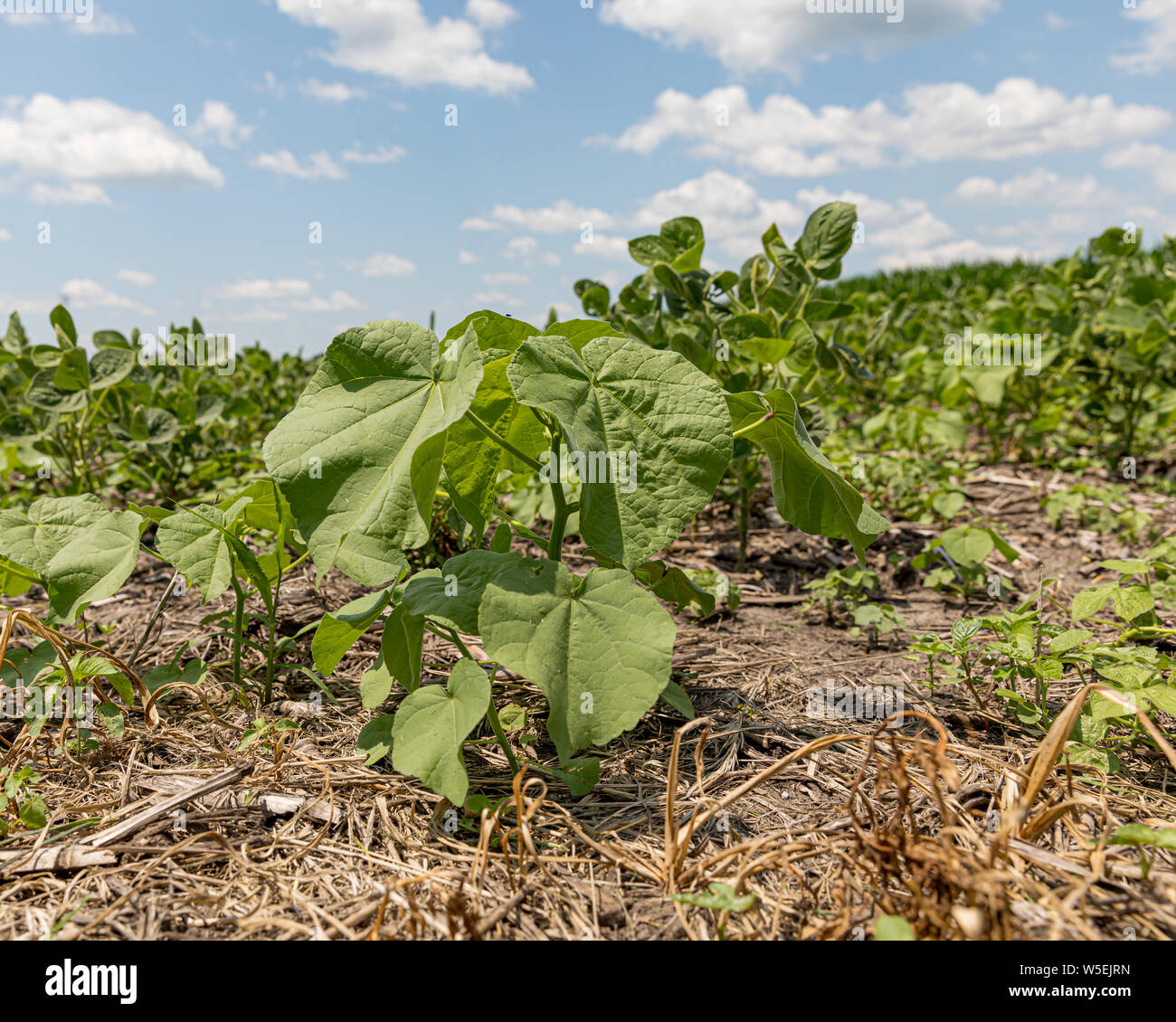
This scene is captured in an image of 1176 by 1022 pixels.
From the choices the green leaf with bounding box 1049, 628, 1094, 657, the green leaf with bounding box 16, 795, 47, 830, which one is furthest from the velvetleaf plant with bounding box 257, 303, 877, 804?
the green leaf with bounding box 1049, 628, 1094, 657

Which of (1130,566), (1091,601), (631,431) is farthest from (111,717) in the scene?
(1130,566)

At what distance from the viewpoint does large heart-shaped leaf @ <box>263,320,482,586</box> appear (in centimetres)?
122

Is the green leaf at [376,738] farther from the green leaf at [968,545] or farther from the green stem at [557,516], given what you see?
the green leaf at [968,545]

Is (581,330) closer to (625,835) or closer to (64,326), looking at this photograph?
(625,835)

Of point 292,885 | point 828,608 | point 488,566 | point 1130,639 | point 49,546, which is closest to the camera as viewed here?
point 292,885

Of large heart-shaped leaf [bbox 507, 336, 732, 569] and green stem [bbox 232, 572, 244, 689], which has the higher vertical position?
large heart-shaped leaf [bbox 507, 336, 732, 569]

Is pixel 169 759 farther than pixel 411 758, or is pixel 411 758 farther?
pixel 169 759

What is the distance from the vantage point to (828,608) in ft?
8.32

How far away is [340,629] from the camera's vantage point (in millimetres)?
1592

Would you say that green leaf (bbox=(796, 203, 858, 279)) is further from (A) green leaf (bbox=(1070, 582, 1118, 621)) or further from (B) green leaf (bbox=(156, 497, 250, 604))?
(B) green leaf (bbox=(156, 497, 250, 604))

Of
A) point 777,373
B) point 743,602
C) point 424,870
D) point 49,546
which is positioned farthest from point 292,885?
point 777,373

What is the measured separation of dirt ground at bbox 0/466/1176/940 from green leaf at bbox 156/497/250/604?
1.14 ft
